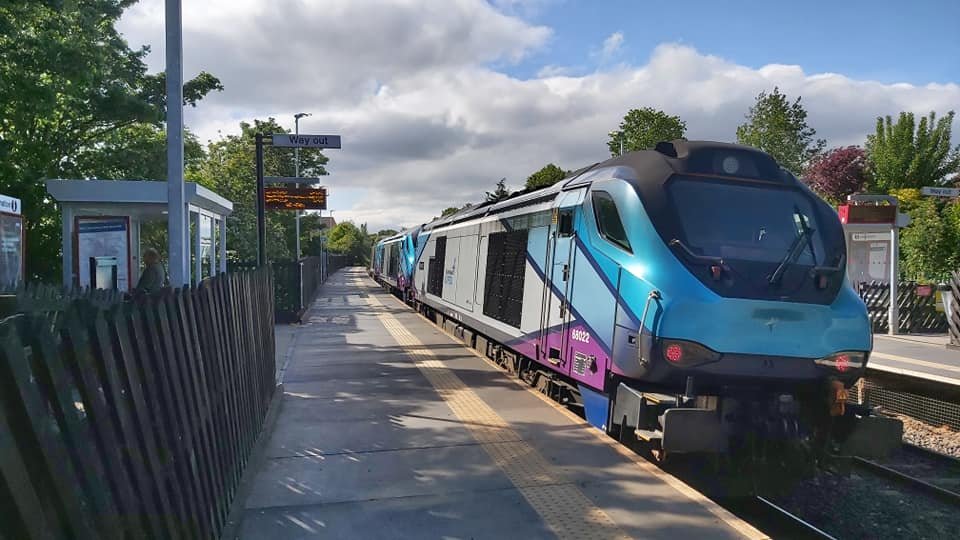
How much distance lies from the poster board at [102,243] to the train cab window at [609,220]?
8.08 metres

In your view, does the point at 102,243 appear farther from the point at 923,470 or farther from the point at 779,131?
the point at 779,131

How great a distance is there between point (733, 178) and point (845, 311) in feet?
4.75

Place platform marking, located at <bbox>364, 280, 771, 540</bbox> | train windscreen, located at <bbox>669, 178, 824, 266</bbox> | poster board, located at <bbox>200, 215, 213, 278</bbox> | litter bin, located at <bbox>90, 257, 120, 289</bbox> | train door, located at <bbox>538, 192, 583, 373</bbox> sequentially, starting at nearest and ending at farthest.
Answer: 1. platform marking, located at <bbox>364, 280, 771, 540</bbox>
2. train windscreen, located at <bbox>669, 178, 824, 266</bbox>
3. train door, located at <bbox>538, 192, 583, 373</bbox>
4. litter bin, located at <bbox>90, 257, 120, 289</bbox>
5. poster board, located at <bbox>200, 215, 213, 278</bbox>

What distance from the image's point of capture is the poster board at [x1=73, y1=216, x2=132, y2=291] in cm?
1005

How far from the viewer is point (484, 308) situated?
10102 millimetres

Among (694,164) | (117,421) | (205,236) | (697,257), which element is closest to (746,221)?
(694,164)

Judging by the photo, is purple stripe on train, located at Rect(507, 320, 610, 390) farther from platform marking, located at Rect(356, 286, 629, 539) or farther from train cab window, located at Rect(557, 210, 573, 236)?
train cab window, located at Rect(557, 210, 573, 236)

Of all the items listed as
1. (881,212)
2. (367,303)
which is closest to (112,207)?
(367,303)

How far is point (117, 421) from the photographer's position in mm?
2371

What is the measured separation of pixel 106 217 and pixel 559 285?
766cm

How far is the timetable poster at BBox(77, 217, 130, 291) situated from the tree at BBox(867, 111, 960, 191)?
1554 inches

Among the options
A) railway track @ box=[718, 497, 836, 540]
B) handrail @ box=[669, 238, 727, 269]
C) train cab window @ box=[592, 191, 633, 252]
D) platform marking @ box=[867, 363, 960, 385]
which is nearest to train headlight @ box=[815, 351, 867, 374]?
handrail @ box=[669, 238, 727, 269]

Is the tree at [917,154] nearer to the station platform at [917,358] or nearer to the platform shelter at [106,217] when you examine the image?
the station platform at [917,358]

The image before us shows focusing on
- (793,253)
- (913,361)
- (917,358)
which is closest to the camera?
(793,253)
